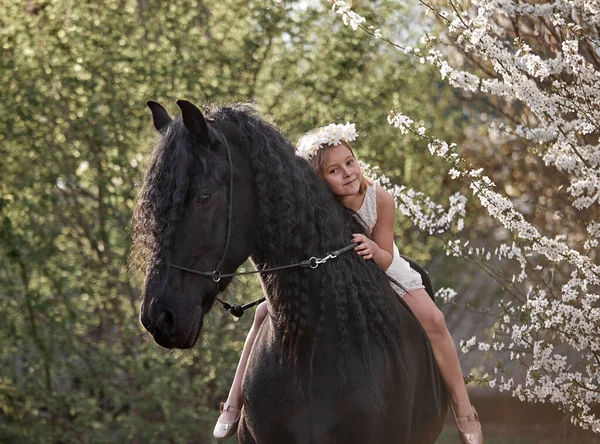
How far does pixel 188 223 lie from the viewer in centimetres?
339

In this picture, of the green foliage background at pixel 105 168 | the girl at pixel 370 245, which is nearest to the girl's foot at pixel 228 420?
the girl at pixel 370 245

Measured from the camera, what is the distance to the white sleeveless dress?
410 cm

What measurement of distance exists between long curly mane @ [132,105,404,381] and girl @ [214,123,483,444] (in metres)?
0.14

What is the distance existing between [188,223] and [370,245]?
2.70 ft

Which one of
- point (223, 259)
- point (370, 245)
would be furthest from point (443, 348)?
point (223, 259)

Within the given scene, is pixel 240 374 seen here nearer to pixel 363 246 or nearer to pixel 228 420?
pixel 228 420

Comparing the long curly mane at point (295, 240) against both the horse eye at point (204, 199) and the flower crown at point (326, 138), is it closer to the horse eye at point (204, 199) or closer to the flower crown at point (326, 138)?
the horse eye at point (204, 199)

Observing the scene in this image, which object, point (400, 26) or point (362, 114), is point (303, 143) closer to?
point (362, 114)

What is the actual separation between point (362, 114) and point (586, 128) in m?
3.88

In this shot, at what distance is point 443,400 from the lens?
4.59 metres

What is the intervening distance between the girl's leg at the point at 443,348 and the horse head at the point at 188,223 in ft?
3.24

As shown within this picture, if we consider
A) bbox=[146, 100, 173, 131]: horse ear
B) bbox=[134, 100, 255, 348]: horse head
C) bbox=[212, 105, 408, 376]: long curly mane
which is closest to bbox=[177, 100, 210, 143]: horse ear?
bbox=[134, 100, 255, 348]: horse head

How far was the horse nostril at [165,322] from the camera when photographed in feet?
10.7

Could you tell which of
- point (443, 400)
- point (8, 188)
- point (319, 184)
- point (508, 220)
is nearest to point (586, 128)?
point (508, 220)
